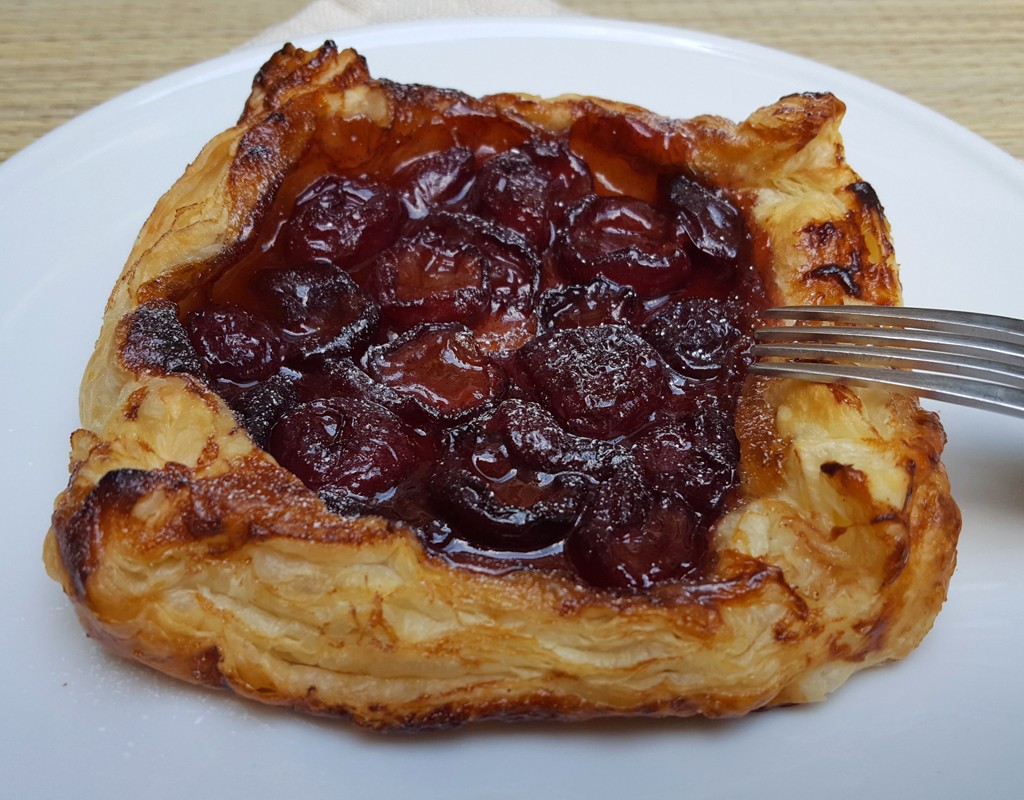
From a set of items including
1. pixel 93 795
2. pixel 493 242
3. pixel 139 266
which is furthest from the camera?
pixel 493 242

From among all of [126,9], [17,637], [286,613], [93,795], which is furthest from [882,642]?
[126,9]

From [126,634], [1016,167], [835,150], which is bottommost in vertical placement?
[126,634]

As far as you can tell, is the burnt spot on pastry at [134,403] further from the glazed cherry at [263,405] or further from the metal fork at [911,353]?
the metal fork at [911,353]

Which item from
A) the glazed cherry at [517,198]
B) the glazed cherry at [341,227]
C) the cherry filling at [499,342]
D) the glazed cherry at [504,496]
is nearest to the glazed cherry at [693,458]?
the cherry filling at [499,342]

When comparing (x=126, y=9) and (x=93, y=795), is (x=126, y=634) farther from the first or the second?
(x=126, y=9)

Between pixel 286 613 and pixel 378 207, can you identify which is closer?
pixel 286 613

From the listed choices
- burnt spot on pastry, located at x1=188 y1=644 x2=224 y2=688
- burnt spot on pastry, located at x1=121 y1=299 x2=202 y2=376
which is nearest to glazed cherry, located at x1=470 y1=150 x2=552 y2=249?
burnt spot on pastry, located at x1=121 y1=299 x2=202 y2=376
